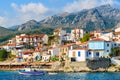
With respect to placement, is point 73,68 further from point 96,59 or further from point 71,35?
point 71,35

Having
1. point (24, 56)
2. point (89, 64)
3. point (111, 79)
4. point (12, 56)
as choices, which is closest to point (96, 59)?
point (89, 64)

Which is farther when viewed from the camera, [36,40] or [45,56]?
[36,40]

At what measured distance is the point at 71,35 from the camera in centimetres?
11781

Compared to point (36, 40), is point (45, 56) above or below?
below

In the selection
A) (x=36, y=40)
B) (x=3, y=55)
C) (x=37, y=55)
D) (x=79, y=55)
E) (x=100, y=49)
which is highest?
(x=36, y=40)

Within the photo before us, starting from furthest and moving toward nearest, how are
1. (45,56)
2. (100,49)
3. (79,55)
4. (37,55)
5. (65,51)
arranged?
1. (37,55)
2. (45,56)
3. (65,51)
4. (100,49)
5. (79,55)

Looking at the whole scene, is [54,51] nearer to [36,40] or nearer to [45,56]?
[45,56]

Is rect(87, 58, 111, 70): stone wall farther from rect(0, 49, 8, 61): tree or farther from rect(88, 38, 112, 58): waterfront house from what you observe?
rect(0, 49, 8, 61): tree

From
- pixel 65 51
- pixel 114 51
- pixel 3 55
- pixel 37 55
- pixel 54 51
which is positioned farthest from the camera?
pixel 3 55

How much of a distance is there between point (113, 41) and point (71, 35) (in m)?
32.5

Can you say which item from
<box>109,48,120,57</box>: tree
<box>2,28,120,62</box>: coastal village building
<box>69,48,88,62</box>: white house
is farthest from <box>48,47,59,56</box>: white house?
<box>109,48,120,57</box>: tree

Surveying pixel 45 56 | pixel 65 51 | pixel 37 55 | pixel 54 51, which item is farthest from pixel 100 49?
Answer: pixel 37 55

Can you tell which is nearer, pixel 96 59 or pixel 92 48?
pixel 96 59

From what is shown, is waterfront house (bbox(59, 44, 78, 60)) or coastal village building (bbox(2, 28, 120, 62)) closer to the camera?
coastal village building (bbox(2, 28, 120, 62))
